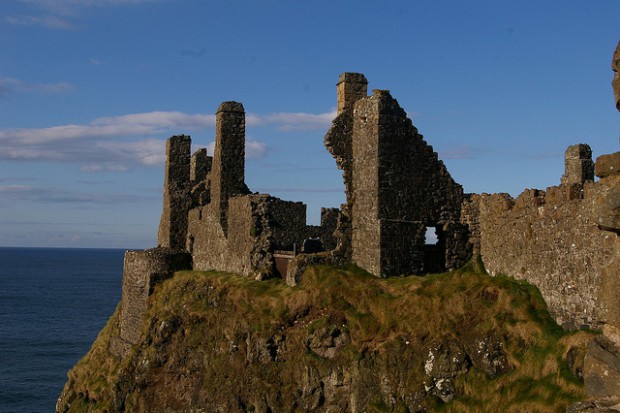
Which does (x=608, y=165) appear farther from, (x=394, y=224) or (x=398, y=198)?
(x=398, y=198)

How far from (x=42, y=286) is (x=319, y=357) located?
134 m

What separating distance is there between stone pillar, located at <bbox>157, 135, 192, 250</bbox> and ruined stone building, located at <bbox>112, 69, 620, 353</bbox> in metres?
0.91

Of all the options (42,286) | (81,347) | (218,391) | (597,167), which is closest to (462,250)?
(218,391)

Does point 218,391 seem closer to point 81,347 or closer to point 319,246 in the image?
point 319,246

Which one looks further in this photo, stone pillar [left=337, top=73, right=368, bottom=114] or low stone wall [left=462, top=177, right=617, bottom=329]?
stone pillar [left=337, top=73, right=368, bottom=114]

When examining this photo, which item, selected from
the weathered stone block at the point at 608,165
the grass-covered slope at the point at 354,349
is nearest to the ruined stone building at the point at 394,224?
the weathered stone block at the point at 608,165

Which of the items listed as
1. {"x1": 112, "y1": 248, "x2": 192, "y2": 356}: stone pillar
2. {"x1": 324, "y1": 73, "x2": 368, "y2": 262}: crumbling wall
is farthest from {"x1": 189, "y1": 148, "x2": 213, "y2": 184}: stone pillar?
{"x1": 324, "y1": 73, "x2": 368, "y2": 262}: crumbling wall

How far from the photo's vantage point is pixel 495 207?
2044 cm

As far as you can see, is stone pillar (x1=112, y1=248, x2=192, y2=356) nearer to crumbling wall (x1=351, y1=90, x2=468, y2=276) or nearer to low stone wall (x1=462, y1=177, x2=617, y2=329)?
crumbling wall (x1=351, y1=90, x2=468, y2=276)

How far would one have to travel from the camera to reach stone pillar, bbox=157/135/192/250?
3866 centimetres

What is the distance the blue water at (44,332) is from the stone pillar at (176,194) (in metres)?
20.3

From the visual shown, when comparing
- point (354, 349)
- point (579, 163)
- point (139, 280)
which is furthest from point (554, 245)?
point (139, 280)

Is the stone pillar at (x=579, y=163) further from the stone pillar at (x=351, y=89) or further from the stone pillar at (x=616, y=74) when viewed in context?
the stone pillar at (x=616, y=74)

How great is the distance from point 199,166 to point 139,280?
29.1ft
